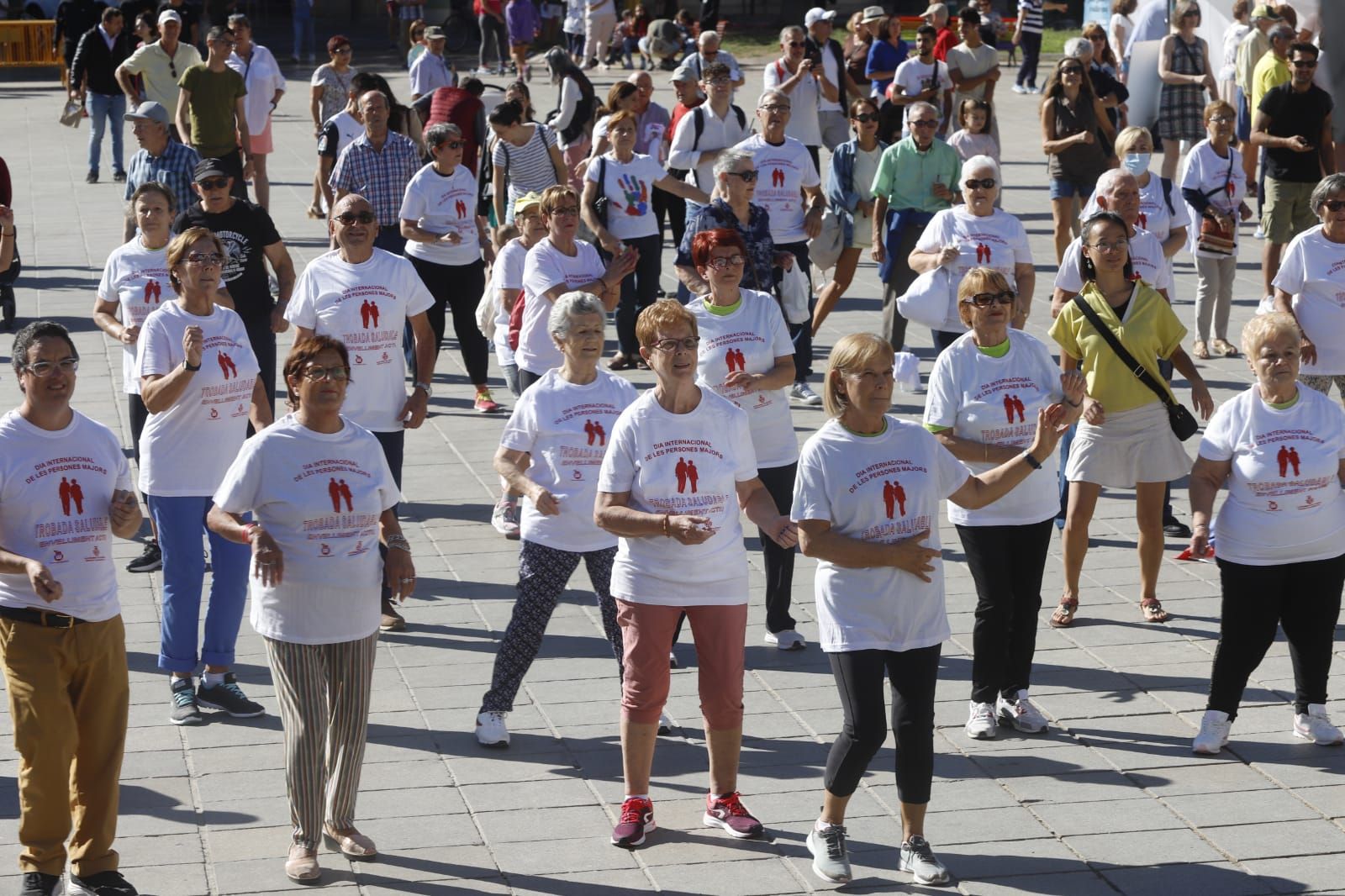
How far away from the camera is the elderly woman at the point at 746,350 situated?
7750mm

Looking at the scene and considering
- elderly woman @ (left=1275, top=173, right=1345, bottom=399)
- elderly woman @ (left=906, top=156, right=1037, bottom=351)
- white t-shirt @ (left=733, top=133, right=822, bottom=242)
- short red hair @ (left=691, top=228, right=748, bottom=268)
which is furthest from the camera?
white t-shirt @ (left=733, top=133, right=822, bottom=242)

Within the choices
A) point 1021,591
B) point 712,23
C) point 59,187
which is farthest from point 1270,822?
point 712,23

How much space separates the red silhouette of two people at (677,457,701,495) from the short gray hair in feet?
3.32

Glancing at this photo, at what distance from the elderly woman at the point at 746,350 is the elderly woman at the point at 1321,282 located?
3.00 m

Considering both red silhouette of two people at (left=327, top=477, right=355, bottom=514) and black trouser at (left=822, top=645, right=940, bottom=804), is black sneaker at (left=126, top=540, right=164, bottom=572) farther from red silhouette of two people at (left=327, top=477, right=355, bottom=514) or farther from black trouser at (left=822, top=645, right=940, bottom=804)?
black trouser at (left=822, top=645, right=940, bottom=804)

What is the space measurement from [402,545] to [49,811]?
1.35 m

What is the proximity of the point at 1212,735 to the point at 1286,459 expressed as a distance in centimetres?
107

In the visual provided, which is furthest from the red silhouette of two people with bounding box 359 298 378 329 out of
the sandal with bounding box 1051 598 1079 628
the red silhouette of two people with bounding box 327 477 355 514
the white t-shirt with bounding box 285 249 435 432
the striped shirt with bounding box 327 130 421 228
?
the striped shirt with bounding box 327 130 421 228

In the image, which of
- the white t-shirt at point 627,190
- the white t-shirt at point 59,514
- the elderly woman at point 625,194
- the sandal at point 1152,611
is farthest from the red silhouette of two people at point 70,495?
the white t-shirt at point 627,190

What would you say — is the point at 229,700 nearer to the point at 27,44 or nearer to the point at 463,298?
the point at 463,298

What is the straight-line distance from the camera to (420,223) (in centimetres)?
1179

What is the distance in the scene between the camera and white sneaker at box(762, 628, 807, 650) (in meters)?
8.14

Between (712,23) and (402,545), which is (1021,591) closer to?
(402,545)

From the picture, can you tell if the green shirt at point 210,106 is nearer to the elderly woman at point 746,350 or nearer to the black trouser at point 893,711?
the elderly woman at point 746,350
